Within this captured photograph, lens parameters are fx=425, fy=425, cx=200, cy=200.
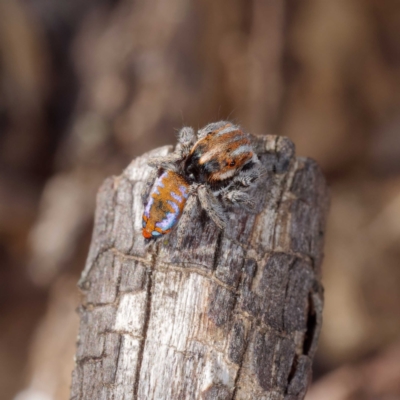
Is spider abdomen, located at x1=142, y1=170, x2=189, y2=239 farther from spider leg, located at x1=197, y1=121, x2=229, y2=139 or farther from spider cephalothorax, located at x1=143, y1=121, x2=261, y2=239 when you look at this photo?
spider leg, located at x1=197, y1=121, x2=229, y2=139

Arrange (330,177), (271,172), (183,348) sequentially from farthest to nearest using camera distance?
(330,177)
(271,172)
(183,348)

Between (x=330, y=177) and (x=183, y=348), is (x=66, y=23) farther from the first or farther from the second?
(x=183, y=348)

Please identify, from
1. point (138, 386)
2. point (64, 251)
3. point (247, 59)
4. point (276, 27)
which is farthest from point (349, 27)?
point (138, 386)

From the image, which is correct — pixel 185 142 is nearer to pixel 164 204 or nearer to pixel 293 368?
pixel 164 204

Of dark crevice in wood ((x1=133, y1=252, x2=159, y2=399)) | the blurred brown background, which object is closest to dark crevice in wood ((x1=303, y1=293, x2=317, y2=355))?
dark crevice in wood ((x1=133, y1=252, x2=159, y2=399))

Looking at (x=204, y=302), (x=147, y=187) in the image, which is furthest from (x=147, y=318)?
(x=147, y=187)
